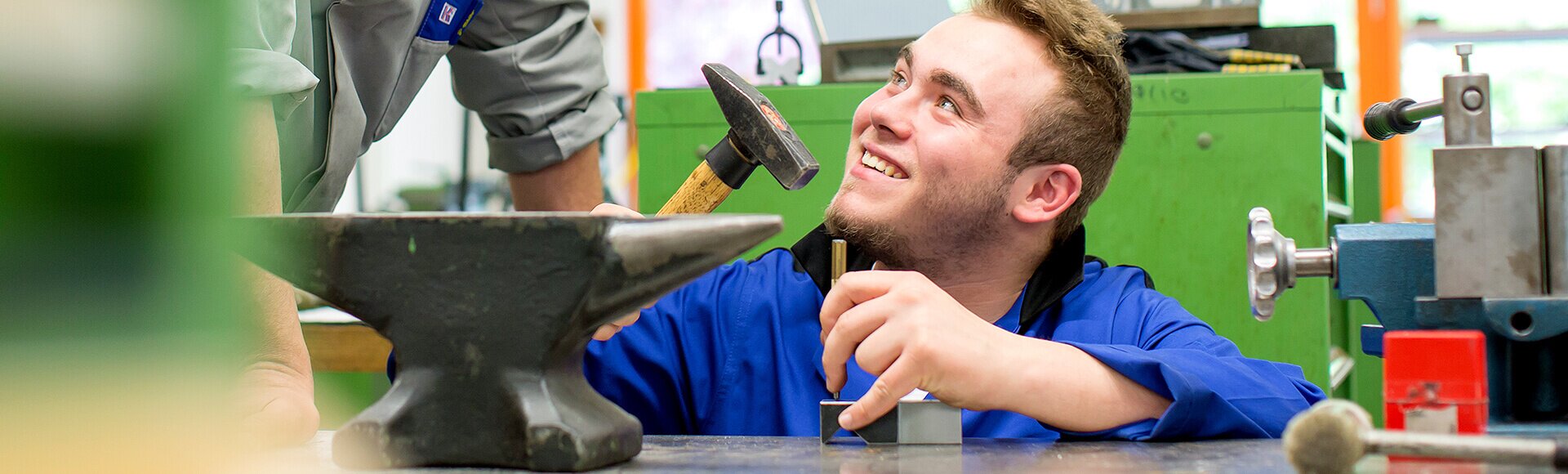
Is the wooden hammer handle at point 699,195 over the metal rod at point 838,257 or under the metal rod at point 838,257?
over

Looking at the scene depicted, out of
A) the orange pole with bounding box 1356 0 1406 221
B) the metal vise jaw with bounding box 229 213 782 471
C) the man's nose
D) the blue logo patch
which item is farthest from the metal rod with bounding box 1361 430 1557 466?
the orange pole with bounding box 1356 0 1406 221

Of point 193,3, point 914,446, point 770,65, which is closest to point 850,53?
point 770,65

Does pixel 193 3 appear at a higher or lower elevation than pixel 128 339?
higher

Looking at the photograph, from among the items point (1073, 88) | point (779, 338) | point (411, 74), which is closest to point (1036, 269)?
point (1073, 88)

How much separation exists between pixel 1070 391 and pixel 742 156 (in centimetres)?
44

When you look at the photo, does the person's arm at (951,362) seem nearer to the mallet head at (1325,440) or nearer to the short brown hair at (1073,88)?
the mallet head at (1325,440)

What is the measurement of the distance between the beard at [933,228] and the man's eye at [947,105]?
0.27 ft

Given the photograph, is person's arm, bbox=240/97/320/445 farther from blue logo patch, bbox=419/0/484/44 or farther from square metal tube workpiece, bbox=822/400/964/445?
blue logo patch, bbox=419/0/484/44

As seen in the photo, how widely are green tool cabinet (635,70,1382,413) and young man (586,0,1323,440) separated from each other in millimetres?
558

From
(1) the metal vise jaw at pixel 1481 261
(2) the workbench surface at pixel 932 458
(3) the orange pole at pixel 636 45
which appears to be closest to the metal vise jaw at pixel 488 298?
(2) the workbench surface at pixel 932 458

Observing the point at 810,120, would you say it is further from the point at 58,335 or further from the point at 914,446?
the point at 58,335

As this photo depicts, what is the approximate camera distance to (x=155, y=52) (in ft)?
1.29

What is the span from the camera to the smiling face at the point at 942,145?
1.34 metres

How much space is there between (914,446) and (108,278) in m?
0.58
